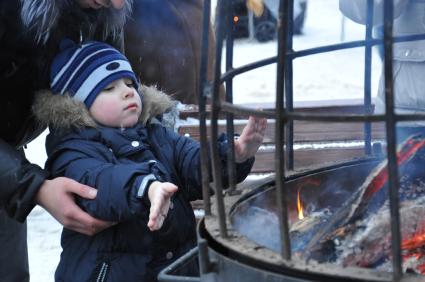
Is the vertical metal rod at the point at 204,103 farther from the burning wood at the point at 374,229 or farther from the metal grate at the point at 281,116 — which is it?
the burning wood at the point at 374,229

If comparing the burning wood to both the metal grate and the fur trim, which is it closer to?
the metal grate

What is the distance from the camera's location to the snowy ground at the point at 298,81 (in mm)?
4586

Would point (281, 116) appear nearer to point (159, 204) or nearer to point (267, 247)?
point (267, 247)

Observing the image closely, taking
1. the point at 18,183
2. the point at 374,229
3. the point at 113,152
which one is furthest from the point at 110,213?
the point at 374,229

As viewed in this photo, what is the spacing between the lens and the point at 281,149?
5.35 feet

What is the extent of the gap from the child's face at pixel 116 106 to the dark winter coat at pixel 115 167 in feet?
0.12

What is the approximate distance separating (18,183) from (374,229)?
120cm

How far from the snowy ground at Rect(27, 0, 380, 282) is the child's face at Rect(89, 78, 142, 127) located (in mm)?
1826

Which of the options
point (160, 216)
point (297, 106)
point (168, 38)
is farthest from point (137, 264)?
point (168, 38)

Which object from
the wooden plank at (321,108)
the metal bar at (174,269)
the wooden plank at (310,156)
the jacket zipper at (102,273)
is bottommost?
the jacket zipper at (102,273)

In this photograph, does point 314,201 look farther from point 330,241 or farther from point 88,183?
point 88,183

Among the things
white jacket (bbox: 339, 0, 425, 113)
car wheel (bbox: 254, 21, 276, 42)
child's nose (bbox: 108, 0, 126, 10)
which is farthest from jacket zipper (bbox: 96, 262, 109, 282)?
car wheel (bbox: 254, 21, 276, 42)

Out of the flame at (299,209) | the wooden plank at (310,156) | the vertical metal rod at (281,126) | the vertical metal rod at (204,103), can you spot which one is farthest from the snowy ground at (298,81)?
the vertical metal rod at (281,126)

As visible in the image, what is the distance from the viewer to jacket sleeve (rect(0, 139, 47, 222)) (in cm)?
247
